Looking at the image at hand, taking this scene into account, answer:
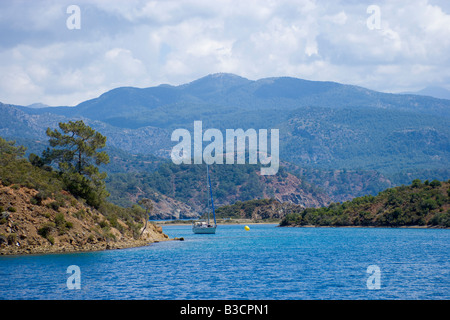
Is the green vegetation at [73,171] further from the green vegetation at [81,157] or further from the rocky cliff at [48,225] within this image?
the rocky cliff at [48,225]

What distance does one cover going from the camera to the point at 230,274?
45.6 m

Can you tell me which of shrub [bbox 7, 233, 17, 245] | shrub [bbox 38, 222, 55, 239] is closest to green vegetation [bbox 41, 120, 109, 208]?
shrub [bbox 38, 222, 55, 239]

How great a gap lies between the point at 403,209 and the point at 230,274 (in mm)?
85129

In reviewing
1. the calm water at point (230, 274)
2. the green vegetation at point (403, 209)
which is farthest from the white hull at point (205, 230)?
the calm water at point (230, 274)

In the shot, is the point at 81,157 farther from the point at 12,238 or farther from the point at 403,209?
the point at 403,209

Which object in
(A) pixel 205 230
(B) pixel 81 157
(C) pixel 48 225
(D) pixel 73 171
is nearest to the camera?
(C) pixel 48 225

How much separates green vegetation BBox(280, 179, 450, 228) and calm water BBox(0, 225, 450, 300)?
53.5m

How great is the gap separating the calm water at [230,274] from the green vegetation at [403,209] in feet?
176

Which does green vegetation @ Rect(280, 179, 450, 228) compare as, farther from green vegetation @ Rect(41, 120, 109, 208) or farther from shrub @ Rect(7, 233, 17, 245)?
shrub @ Rect(7, 233, 17, 245)

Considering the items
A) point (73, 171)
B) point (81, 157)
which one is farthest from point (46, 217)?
point (81, 157)

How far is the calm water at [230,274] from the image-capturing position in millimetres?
35750

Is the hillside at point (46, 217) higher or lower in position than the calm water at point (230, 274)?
higher
